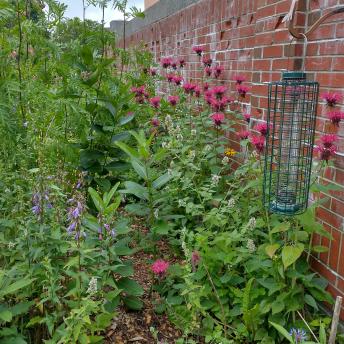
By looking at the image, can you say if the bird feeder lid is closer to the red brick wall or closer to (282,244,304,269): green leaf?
the red brick wall

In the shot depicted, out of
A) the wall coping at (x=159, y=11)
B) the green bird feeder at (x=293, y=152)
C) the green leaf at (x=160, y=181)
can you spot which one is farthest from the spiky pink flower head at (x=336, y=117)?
the wall coping at (x=159, y=11)

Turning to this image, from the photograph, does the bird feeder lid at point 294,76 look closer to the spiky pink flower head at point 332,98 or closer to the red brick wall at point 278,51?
the spiky pink flower head at point 332,98

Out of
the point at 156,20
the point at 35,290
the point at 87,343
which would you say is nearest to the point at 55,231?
the point at 35,290

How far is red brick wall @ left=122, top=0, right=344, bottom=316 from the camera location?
226cm

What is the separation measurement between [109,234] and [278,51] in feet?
5.48

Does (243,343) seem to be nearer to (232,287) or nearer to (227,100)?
(232,287)

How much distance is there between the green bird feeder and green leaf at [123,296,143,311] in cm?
94

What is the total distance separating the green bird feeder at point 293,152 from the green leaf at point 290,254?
20 centimetres

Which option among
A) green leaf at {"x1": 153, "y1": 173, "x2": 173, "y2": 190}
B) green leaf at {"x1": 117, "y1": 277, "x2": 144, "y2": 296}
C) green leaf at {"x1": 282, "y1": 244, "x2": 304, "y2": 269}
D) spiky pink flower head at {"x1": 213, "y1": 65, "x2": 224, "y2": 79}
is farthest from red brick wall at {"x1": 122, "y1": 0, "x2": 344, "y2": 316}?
green leaf at {"x1": 117, "y1": 277, "x2": 144, "y2": 296}

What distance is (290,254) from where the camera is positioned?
2131 millimetres

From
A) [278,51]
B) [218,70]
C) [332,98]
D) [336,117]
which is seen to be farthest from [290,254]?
[218,70]

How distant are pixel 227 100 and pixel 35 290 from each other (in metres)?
2.26

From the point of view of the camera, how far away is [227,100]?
353 centimetres

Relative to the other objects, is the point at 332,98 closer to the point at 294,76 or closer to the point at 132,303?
the point at 294,76
